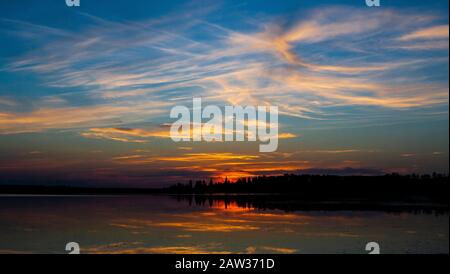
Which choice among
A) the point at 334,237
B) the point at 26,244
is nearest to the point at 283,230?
the point at 334,237

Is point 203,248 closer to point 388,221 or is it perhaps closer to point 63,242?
point 63,242

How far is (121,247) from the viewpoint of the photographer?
19.9m
